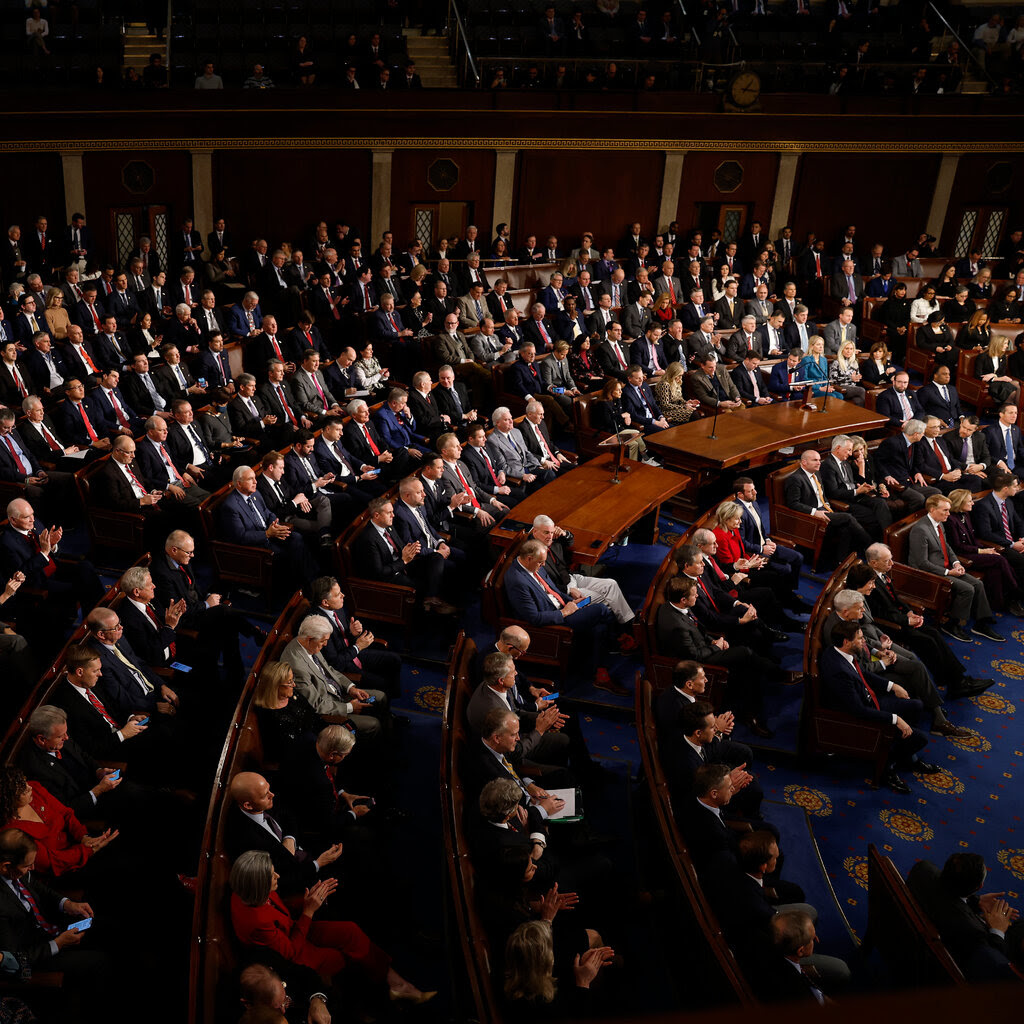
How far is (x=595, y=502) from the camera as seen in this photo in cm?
813

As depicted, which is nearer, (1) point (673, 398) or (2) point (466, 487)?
(2) point (466, 487)

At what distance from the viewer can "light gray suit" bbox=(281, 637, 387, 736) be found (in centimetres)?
539

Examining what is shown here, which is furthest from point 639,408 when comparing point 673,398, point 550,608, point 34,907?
point 34,907

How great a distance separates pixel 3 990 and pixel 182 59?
13697 mm

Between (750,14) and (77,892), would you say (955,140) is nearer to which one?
(750,14)

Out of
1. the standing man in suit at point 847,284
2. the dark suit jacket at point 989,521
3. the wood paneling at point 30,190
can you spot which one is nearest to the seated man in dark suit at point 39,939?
the dark suit jacket at point 989,521

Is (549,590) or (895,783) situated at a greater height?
(549,590)

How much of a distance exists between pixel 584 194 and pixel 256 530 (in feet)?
36.6

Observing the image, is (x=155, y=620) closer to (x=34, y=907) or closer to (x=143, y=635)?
(x=143, y=635)

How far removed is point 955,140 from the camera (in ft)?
56.4

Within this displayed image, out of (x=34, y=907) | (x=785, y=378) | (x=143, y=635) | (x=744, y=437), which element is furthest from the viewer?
(x=785, y=378)

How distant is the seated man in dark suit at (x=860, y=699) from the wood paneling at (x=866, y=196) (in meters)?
13.4

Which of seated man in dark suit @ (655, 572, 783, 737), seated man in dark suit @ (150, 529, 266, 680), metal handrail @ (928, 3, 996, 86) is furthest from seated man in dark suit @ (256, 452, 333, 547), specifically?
metal handrail @ (928, 3, 996, 86)

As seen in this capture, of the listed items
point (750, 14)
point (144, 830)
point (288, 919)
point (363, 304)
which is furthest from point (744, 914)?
point (750, 14)
